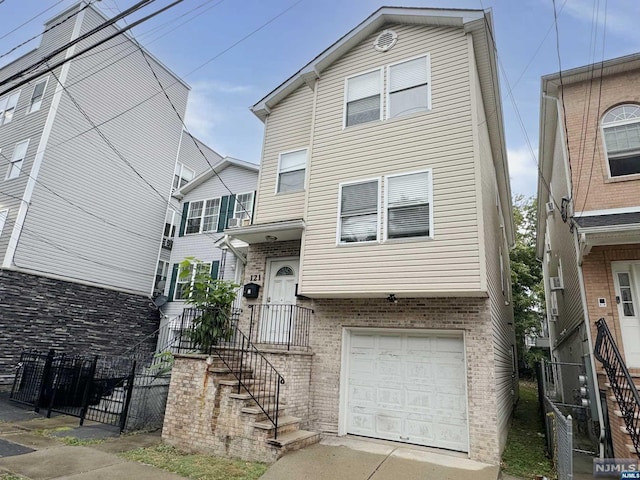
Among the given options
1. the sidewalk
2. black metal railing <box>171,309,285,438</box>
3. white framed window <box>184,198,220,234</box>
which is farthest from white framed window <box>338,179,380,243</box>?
white framed window <box>184,198,220,234</box>

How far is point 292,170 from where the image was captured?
10172 millimetres

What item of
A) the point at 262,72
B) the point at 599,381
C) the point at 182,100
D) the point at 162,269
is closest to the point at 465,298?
the point at 599,381

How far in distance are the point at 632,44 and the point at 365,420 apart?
9.45 meters

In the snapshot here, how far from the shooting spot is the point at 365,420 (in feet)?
25.1

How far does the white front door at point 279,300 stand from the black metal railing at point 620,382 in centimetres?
599

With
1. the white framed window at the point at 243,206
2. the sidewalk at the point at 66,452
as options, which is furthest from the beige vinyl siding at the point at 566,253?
the white framed window at the point at 243,206

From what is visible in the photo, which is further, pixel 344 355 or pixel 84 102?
pixel 84 102

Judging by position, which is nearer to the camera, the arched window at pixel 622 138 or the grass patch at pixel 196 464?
the grass patch at pixel 196 464

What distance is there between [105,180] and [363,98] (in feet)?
41.5

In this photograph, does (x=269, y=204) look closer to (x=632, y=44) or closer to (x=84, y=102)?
(x=632, y=44)

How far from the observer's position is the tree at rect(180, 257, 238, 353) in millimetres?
8258

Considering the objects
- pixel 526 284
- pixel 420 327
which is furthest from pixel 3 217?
pixel 526 284

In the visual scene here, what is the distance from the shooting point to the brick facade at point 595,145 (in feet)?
25.4

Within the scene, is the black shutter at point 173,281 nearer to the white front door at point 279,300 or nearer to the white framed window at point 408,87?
the white front door at point 279,300
